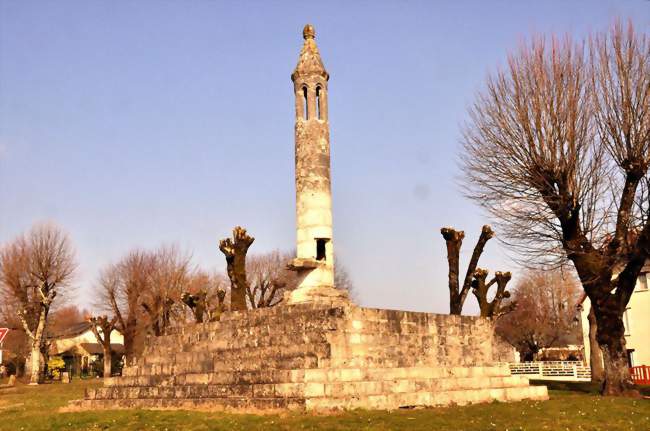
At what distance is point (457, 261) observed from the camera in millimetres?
25234

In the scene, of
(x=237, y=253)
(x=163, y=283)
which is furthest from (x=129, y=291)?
(x=237, y=253)

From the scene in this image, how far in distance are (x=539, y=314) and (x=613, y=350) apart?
4808 centimetres

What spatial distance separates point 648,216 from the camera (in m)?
20.5

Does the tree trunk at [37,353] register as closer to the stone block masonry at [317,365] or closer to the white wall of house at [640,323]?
the stone block masonry at [317,365]

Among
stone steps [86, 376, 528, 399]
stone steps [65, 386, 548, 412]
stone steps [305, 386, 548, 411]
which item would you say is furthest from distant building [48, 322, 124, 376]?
stone steps [305, 386, 548, 411]

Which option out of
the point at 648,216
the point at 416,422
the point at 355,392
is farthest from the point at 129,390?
the point at 648,216

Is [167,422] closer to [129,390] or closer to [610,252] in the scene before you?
[129,390]

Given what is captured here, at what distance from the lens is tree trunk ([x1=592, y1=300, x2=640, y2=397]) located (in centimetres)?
2123

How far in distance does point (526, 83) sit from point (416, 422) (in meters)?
13.1

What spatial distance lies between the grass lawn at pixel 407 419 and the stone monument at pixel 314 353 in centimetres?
83

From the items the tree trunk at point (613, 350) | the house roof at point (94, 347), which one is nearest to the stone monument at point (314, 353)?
the tree trunk at point (613, 350)

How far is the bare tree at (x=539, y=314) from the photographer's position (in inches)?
2574

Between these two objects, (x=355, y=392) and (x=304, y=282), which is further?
(x=304, y=282)

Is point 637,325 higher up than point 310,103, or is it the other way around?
point 310,103
